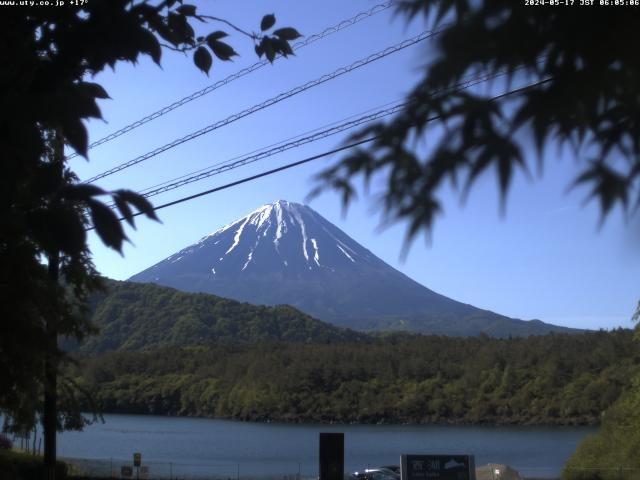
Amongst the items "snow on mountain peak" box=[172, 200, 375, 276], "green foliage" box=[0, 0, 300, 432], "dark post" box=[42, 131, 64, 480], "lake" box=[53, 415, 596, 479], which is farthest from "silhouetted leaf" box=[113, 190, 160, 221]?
"snow on mountain peak" box=[172, 200, 375, 276]

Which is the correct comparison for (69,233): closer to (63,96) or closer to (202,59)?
(63,96)

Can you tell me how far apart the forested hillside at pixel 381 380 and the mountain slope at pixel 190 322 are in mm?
9488

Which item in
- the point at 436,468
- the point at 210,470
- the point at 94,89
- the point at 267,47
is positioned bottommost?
the point at 210,470

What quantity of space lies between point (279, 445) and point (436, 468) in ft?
145

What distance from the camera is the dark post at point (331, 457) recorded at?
54.3 feet

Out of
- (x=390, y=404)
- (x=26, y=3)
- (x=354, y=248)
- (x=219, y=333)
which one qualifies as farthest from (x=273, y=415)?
(x=26, y=3)

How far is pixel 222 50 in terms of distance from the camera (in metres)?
4.89

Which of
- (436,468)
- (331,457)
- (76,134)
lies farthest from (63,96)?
(436,468)

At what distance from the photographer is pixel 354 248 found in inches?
3597

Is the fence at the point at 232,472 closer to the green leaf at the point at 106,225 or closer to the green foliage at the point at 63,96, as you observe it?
the green foliage at the point at 63,96

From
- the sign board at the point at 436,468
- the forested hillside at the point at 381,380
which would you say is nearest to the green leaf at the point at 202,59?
the sign board at the point at 436,468

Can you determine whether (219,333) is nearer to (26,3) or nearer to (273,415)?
(273,415)

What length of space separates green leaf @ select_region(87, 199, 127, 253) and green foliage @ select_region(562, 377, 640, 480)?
94.0 feet

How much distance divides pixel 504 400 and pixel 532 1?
84.0 meters
